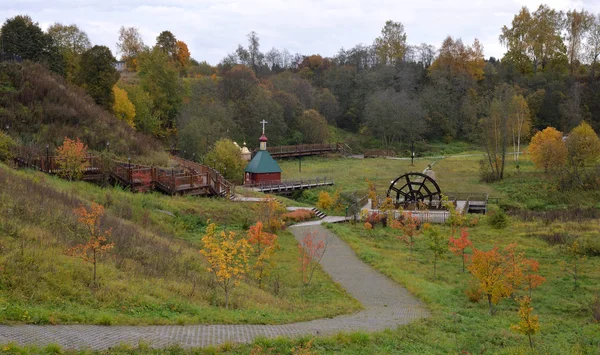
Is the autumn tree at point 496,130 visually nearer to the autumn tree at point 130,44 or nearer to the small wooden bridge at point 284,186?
the small wooden bridge at point 284,186

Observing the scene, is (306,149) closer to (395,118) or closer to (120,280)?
(395,118)

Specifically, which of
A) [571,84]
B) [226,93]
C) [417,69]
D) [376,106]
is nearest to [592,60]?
[571,84]

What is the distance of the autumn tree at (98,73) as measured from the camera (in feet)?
151

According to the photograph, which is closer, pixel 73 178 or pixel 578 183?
pixel 73 178

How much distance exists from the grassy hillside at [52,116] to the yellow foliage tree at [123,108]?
6965 millimetres

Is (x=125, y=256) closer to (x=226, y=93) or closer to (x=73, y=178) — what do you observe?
(x=73, y=178)

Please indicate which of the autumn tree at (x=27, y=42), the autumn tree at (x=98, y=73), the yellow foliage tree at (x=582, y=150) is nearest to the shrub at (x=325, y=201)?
the autumn tree at (x=98, y=73)

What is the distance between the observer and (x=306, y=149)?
70438 mm

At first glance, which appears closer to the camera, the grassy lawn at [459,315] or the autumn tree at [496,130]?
the grassy lawn at [459,315]

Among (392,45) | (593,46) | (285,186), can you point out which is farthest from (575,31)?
(285,186)

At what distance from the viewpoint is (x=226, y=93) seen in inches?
2837

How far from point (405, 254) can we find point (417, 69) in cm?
7478

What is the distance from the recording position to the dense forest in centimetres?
5659

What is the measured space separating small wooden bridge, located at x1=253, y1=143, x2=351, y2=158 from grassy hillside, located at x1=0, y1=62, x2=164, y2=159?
26.7 metres
